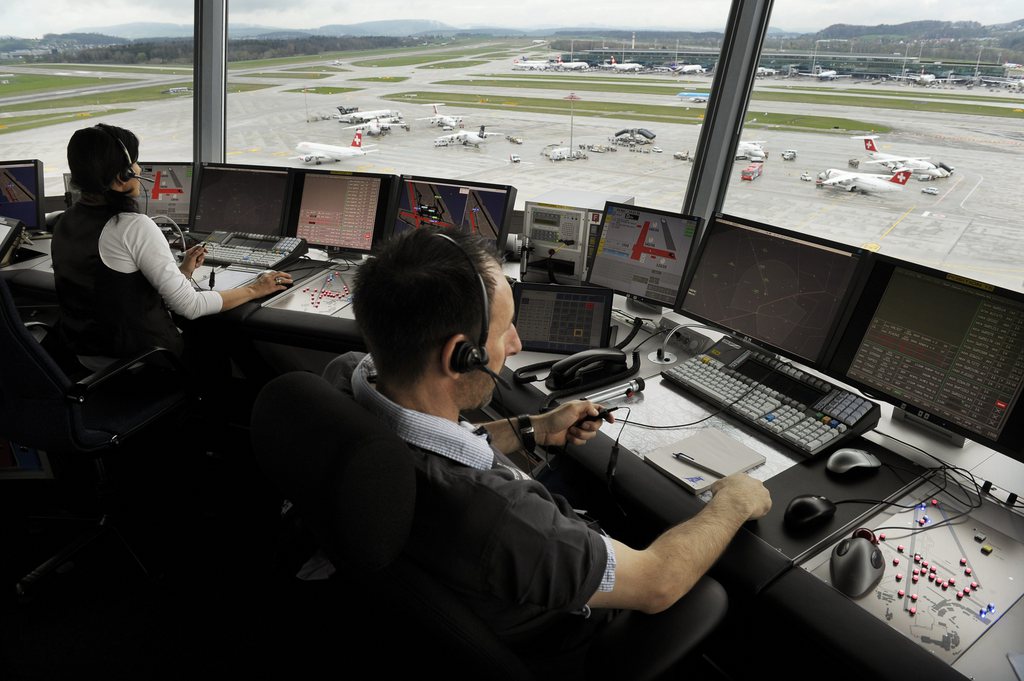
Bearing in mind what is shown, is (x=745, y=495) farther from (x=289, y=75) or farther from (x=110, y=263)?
(x=289, y=75)

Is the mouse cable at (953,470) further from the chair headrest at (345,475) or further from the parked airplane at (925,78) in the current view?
the parked airplane at (925,78)

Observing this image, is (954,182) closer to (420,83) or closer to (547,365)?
(547,365)

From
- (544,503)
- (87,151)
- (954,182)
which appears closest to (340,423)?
(544,503)

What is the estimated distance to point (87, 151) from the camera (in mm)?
2059

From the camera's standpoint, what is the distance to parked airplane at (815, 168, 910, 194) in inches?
108

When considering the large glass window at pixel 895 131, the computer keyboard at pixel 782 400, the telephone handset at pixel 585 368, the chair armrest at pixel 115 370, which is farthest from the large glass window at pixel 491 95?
the chair armrest at pixel 115 370

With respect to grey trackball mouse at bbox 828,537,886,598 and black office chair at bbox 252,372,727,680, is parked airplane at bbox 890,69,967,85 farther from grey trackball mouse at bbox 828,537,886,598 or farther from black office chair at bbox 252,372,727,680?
black office chair at bbox 252,372,727,680

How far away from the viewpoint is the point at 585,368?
1871mm

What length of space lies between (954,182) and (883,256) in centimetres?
139

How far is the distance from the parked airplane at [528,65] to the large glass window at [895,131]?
4.59 feet

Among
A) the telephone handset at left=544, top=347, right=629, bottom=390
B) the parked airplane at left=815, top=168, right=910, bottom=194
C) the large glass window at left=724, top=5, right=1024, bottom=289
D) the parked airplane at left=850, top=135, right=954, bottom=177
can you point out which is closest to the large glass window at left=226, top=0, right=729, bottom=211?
the large glass window at left=724, top=5, right=1024, bottom=289

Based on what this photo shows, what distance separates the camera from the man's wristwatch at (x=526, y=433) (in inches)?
61.7

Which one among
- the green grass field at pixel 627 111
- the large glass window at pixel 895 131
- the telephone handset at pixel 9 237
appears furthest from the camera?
the telephone handset at pixel 9 237

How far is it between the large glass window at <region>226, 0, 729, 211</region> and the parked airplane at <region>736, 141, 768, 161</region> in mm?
223
